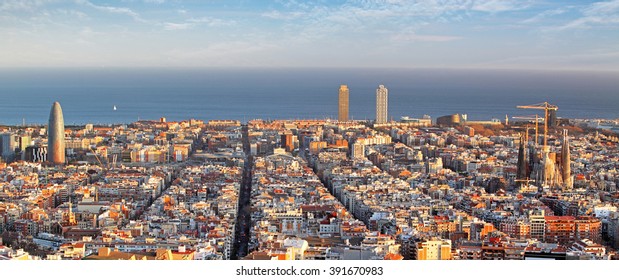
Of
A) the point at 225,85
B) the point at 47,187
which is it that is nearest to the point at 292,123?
the point at 225,85

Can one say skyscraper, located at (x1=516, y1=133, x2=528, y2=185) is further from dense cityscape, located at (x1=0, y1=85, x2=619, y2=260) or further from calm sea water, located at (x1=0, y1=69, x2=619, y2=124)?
calm sea water, located at (x1=0, y1=69, x2=619, y2=124)

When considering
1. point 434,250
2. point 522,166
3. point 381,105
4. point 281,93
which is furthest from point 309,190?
point 281,93

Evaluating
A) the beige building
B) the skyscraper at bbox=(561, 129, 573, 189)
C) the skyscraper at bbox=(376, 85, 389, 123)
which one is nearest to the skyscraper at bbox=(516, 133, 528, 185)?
the skyscraper at bbox=(561, 129, 573, 189)

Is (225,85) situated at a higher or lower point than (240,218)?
higher

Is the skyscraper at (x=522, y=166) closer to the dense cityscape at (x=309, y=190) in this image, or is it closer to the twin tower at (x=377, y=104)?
the dense cityscape at (x=309, y=190)

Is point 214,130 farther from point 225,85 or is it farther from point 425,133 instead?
point 425,133

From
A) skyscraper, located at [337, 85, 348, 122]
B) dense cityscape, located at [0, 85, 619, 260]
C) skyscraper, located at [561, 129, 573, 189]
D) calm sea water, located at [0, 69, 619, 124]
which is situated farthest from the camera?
skyscraper, located at [337, 85, 348, 122]

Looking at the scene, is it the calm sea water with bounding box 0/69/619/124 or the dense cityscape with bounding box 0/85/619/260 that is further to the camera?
the calm sea water with bounding box 0/69/619/124
